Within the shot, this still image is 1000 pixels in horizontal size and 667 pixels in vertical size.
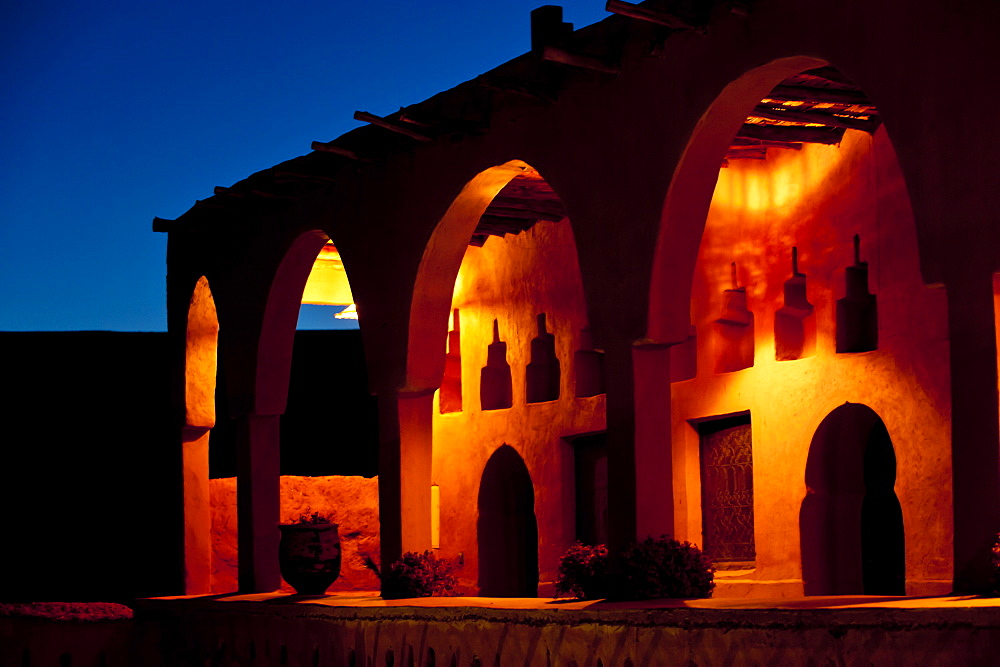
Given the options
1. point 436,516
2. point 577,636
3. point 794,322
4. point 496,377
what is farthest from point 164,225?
point 577,636

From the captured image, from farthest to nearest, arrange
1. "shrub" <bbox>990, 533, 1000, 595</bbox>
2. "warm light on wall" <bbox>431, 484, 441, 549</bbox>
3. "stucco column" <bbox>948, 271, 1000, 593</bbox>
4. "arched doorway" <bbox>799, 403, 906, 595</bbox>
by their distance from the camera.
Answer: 1. "warm light on wall" <bbox>431, 484, 441, 549</bbox>
2. "arched doorway" <bbox>799, 403, 906, 595</bbox>
3. "stucco column" <bbox>948, 271, 1000, 593</bbox>
4. "shrub" <bbox>990, 533, 1000, 595</bbox>

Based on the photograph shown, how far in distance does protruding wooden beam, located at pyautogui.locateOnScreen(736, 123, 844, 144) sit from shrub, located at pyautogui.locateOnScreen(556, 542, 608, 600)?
3989 millimetres

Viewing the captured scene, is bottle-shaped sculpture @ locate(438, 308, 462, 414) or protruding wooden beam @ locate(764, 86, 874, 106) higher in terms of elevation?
protruding wooden beam @ locate(764, 86, 874, 106)

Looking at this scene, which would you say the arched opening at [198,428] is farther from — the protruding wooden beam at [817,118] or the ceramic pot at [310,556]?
the protruding wooden beam at [817,118]

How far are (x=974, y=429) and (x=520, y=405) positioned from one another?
8829mm

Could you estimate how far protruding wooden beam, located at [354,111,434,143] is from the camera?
11078 millimetres

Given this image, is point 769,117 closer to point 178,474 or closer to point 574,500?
point 574,500

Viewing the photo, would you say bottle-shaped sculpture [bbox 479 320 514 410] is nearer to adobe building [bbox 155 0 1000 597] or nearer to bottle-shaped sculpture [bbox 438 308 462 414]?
adobe building [bbox 155 0 1000 597]

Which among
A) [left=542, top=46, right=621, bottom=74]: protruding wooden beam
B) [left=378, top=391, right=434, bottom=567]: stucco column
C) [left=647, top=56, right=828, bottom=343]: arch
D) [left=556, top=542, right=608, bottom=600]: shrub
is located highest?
[left=542, top=46, right=621, bottom=74]: protruding wooden beam

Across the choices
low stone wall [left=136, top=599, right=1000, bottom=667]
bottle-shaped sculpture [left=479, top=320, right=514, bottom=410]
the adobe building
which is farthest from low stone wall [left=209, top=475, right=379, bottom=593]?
low stone wall [left=136, top=599, right=1000, bottom=667]

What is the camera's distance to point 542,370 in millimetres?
15578

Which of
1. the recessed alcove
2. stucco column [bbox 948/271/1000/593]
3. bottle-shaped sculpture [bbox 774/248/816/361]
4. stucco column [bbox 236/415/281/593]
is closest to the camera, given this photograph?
stucco column [bbox 948/271/1000/593]

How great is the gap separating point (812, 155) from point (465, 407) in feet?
19.4

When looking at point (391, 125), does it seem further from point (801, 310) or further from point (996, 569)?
point (996, 569)
